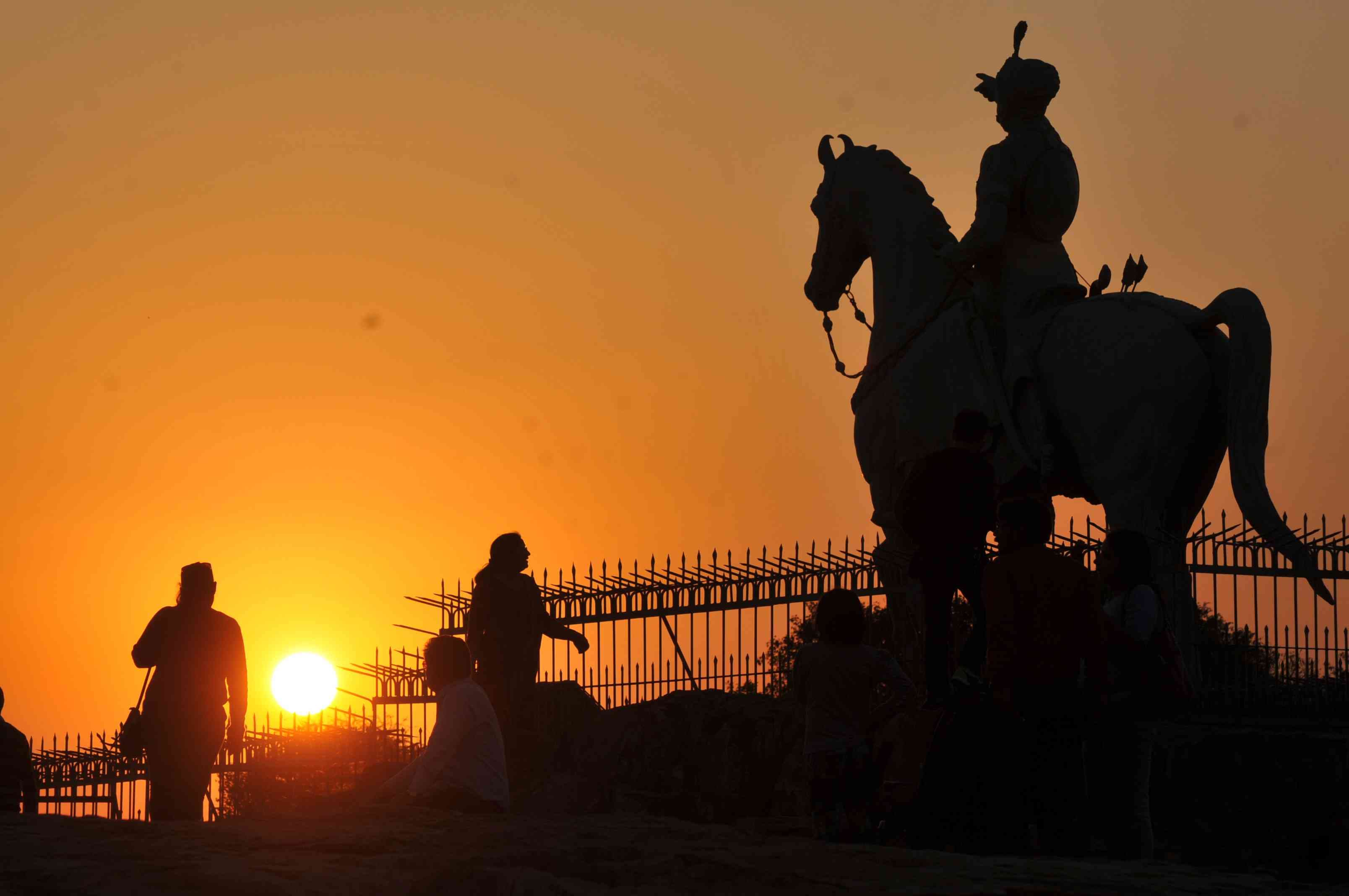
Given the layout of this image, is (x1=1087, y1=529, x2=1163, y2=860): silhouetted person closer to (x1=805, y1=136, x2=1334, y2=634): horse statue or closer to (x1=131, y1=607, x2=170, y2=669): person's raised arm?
(x1=805, y1=136, x2=1334, y2=634): horse statue

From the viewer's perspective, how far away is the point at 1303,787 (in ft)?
26.9

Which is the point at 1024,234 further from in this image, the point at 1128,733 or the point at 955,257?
the point at 1128,733

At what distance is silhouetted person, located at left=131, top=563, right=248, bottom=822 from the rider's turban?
645 cm

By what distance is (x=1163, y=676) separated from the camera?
726 centimetres

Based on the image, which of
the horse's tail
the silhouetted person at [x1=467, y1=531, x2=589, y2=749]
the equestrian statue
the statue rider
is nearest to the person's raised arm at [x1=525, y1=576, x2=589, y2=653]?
the silhouetted person at [x1=467, y1=531, x2=589, y2=749]

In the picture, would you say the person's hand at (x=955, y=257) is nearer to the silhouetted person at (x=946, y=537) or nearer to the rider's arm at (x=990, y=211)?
the rider's arm at (x=990, y=211)

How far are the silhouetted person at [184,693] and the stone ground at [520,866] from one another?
13.4 feet

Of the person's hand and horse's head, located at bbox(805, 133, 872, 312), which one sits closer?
the person's hand

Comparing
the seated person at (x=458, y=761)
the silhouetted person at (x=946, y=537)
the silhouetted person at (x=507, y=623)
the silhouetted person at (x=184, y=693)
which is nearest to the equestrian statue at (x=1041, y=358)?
the silhouetted person at (x=507, y=623)

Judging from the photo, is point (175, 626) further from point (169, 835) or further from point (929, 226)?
point (929, 226)

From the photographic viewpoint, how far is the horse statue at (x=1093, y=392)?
34.8 feet

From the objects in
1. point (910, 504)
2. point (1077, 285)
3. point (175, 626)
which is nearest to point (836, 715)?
point (910, 504)

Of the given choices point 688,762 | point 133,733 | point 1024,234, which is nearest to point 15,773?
point 133,733

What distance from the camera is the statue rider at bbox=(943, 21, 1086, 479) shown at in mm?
11492
